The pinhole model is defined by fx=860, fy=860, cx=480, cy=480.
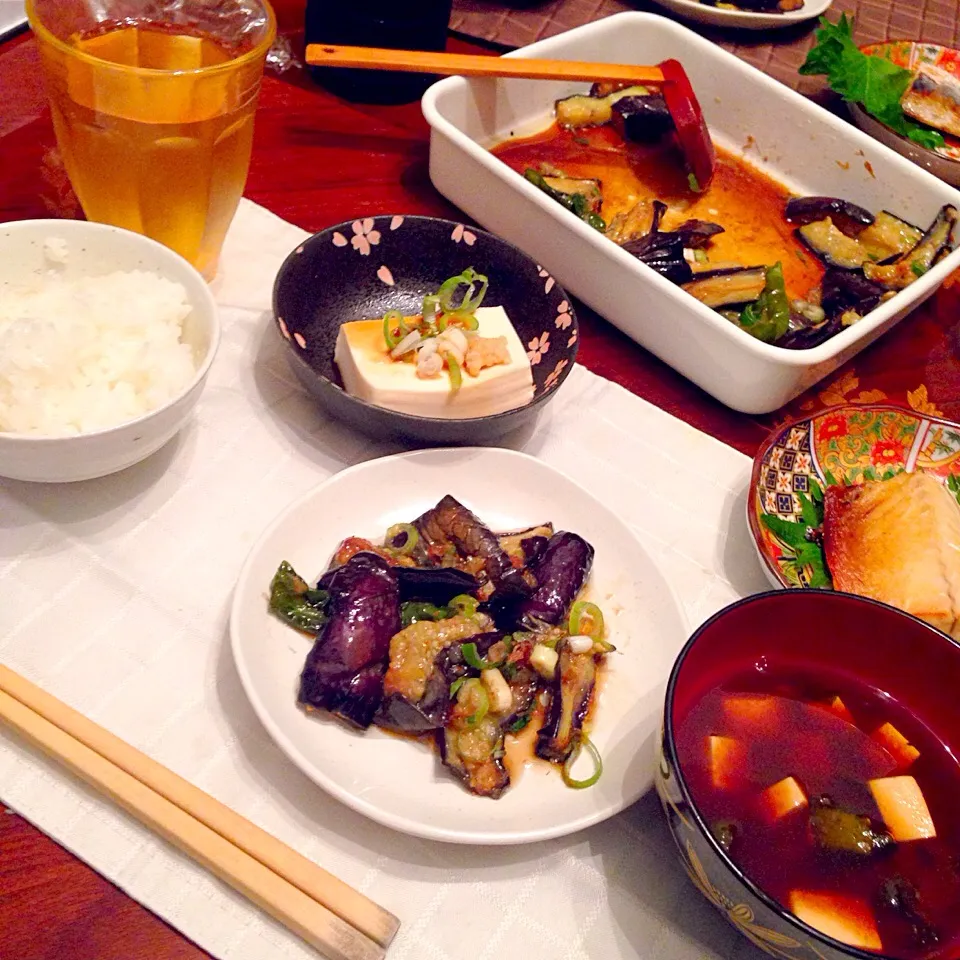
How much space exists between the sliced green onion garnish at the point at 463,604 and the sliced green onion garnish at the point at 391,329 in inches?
21.0

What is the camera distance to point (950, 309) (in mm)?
2414

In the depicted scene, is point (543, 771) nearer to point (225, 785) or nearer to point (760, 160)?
point (225, 785)

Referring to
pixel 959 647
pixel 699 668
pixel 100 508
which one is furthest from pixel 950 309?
pixel 100 508

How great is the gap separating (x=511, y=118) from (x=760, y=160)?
2.57ft

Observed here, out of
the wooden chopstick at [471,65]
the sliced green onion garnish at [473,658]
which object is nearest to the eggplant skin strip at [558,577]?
the sliced green onion garnish at [473,658]

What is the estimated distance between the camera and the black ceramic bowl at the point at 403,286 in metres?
1.80

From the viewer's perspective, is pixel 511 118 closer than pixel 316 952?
No

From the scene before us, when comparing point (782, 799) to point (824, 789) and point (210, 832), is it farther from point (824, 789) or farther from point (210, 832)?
point (210, 832)

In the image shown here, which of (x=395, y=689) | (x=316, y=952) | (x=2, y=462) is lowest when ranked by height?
(x=316, y=952)

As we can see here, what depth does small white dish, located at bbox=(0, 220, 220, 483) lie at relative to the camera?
1.31m

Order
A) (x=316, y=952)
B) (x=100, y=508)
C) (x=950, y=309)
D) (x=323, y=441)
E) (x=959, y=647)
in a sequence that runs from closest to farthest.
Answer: (x=316, y=952) → (x=959, y=647) → (x=100, y=508) → (x=323, y=441) → (x=950, y=309)

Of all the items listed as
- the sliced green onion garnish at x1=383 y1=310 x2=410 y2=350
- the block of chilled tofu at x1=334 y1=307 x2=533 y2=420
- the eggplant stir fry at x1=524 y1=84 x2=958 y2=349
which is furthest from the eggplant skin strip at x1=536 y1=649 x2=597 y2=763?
the eggplant stir fry at x1=524 y1=84 x2=958 y2=349

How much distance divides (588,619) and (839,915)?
570mm

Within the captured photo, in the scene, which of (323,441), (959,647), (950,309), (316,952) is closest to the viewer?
(316,952)
